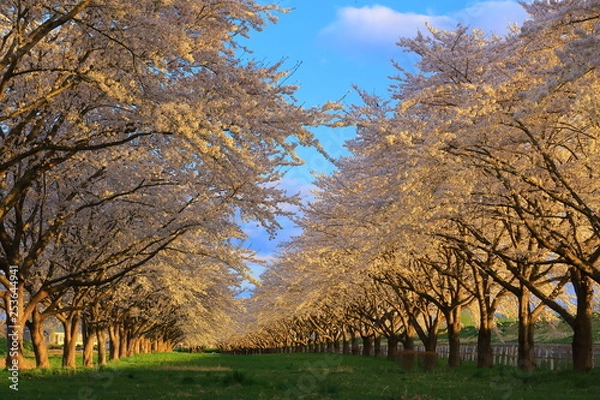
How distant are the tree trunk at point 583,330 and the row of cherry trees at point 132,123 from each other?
8.98m

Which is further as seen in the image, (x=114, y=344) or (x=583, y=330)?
(x=114, y=344)

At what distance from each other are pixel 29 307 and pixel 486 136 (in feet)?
38.2

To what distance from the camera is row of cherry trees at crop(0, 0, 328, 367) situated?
31.0 feet

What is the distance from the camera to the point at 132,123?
1203cm

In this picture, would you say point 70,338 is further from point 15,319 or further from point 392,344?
point 392,344

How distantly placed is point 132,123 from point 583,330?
13103 millimetres

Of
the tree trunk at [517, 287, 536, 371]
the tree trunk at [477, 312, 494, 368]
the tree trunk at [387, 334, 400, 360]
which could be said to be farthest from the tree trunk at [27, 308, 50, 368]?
the tree trunk at [387, 334, 400, 360]

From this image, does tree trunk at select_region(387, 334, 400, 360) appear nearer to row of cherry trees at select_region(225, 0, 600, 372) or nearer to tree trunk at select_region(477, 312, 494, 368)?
row of cherry trees at select_region(225, 0, 600, 372)

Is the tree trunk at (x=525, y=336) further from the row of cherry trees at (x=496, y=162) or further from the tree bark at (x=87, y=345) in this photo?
the tree bark at (x=87, y=345)

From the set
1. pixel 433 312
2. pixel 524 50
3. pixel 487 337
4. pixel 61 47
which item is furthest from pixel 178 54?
pixel 433 312

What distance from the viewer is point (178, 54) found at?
9.91 metres

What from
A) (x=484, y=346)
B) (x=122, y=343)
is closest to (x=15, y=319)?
(x=484, y=346)

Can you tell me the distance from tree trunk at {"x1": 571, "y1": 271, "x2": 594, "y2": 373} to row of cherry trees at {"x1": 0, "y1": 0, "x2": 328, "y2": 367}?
8.98 meters

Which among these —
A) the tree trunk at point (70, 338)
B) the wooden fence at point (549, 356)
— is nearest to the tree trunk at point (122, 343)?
the tree trunk at point (70, 338)
